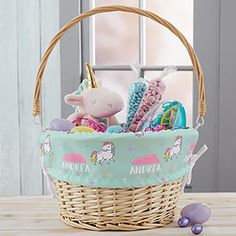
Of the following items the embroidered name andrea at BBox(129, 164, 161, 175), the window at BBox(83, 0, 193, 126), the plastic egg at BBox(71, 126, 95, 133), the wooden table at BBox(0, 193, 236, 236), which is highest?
the window at BBox(83, 0, 193, 126)

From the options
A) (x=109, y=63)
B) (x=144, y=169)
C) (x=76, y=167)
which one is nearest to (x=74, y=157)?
(x=76, y=167)

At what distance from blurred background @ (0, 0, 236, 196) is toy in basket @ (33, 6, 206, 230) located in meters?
0.90

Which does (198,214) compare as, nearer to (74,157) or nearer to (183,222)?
(183,222)

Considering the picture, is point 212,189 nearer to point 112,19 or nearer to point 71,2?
point 112,19

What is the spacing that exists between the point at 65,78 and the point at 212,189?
70cm

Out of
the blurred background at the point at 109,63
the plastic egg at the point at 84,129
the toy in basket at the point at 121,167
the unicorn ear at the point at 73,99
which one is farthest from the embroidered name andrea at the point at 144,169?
the blurred background at the point at 109,63

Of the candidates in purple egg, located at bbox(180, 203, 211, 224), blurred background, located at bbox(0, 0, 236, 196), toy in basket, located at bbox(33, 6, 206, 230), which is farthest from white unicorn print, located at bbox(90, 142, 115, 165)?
blurred background, located at bbox(0, 0, 236, 196)

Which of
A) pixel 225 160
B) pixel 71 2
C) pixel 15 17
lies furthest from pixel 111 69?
pixel 225 160

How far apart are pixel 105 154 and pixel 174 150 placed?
136mm

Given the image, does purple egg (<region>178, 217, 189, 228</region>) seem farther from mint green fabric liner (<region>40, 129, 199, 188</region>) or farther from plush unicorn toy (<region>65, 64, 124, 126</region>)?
plush unicorn toy (<region>65, 64, 124, 126</region>)

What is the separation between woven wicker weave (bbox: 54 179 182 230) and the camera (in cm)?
92

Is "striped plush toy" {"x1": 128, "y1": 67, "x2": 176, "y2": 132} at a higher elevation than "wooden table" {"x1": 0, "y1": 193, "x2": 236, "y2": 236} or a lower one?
higher

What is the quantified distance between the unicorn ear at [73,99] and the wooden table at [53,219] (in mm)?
242

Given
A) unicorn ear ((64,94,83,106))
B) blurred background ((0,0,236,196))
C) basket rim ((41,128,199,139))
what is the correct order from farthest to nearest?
blurred background ((0,0,236,196))
unicorn ear ((64,94,83,106))
basket rim ((41,128,199,139))
